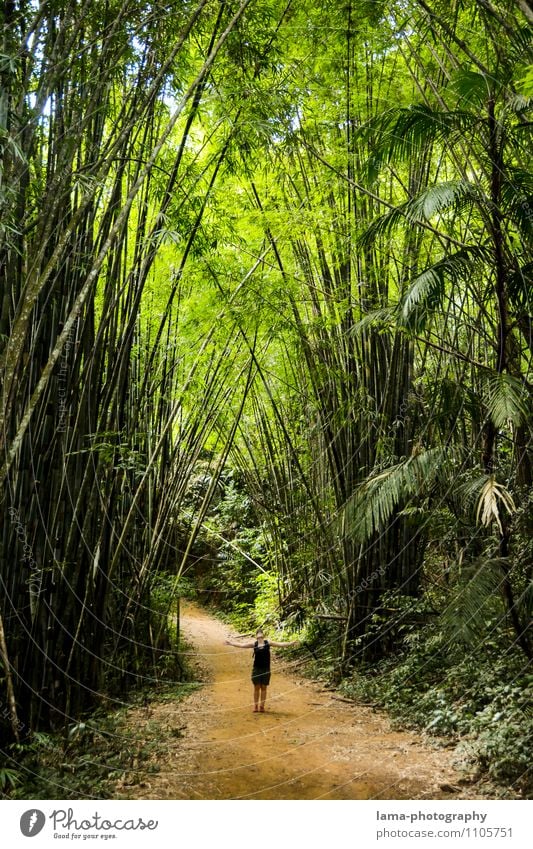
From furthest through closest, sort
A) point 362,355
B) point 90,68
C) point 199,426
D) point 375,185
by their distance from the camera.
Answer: point 199,426, point 362,355, point 375,185, point 90,68

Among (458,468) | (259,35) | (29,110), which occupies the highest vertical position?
(259,35)

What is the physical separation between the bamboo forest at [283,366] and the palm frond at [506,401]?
0.04ft

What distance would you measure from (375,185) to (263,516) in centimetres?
580

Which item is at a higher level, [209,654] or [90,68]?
[90,68]

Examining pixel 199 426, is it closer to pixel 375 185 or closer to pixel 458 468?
pixel 375 185

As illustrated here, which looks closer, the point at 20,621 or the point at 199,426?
the point at 20,621

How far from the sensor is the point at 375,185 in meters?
4.37

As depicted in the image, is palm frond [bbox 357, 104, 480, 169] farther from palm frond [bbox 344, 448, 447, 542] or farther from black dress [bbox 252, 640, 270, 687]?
black dress [bbox 252, 640, 270, 687]
